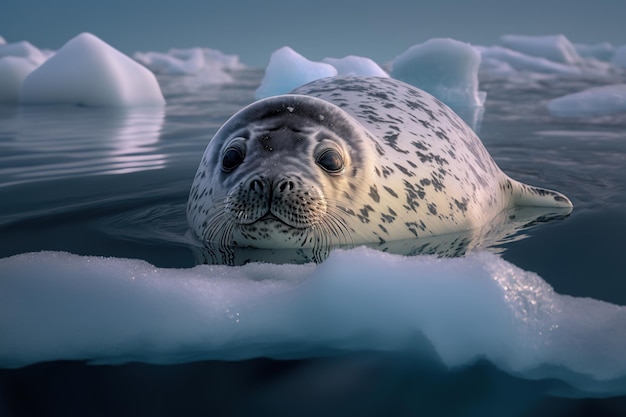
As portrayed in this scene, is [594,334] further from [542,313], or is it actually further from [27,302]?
[27,302]

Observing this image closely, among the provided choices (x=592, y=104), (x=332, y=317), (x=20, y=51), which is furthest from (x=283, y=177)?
(x=20, y=51)

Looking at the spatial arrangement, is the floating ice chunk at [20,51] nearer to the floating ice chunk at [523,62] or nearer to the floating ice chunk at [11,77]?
the floating ice chunk at [11,77]

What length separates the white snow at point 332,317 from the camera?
171 cm

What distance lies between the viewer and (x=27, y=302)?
1903mm

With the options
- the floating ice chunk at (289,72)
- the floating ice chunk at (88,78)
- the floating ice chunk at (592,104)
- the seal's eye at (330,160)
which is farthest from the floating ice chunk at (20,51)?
the seal's eye at (330,160)

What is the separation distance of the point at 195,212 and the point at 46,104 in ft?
36.6

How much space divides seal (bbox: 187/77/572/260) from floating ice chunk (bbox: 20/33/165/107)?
991cm

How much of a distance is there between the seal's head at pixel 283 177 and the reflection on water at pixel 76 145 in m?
2.24

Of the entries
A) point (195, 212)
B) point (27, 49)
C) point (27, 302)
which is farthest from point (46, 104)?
point (27, 302)

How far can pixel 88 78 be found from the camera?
502 inches

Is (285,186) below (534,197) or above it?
above

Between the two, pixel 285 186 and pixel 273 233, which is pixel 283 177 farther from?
pixel 273 233

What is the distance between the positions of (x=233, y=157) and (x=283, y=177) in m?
0.36

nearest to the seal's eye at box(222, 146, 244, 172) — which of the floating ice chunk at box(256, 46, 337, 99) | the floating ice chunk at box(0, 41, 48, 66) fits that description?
the floating ice chunk at box(256, 46, 337, 99)
